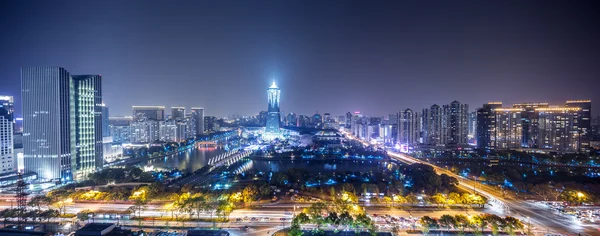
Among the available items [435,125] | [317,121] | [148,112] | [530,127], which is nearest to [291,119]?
[317,121]

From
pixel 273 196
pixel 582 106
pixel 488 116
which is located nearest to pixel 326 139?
pixel 488 116

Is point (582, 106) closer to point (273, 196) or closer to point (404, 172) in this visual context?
point (404, 172)

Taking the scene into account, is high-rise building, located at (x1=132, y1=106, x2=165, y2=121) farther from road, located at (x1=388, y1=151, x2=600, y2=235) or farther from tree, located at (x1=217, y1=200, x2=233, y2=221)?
road, located at (x1=388, y1=151, x2=600, y2=235)

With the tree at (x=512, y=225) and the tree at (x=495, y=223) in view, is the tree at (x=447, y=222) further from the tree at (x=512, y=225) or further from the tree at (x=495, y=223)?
the tree at (x=512, y=225)

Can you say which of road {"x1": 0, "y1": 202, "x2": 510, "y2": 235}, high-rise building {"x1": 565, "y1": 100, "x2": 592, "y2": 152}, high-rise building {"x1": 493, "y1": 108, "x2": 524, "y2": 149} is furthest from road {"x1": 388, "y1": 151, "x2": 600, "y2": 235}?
high-rise building {"x1": 565, "y1": 100, "x2": 592, "y2": 152}

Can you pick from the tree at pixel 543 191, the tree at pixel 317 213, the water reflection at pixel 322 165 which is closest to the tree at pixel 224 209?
the tree at pixel 317 213

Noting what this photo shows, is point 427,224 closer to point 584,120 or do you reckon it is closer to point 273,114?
point 584,120
